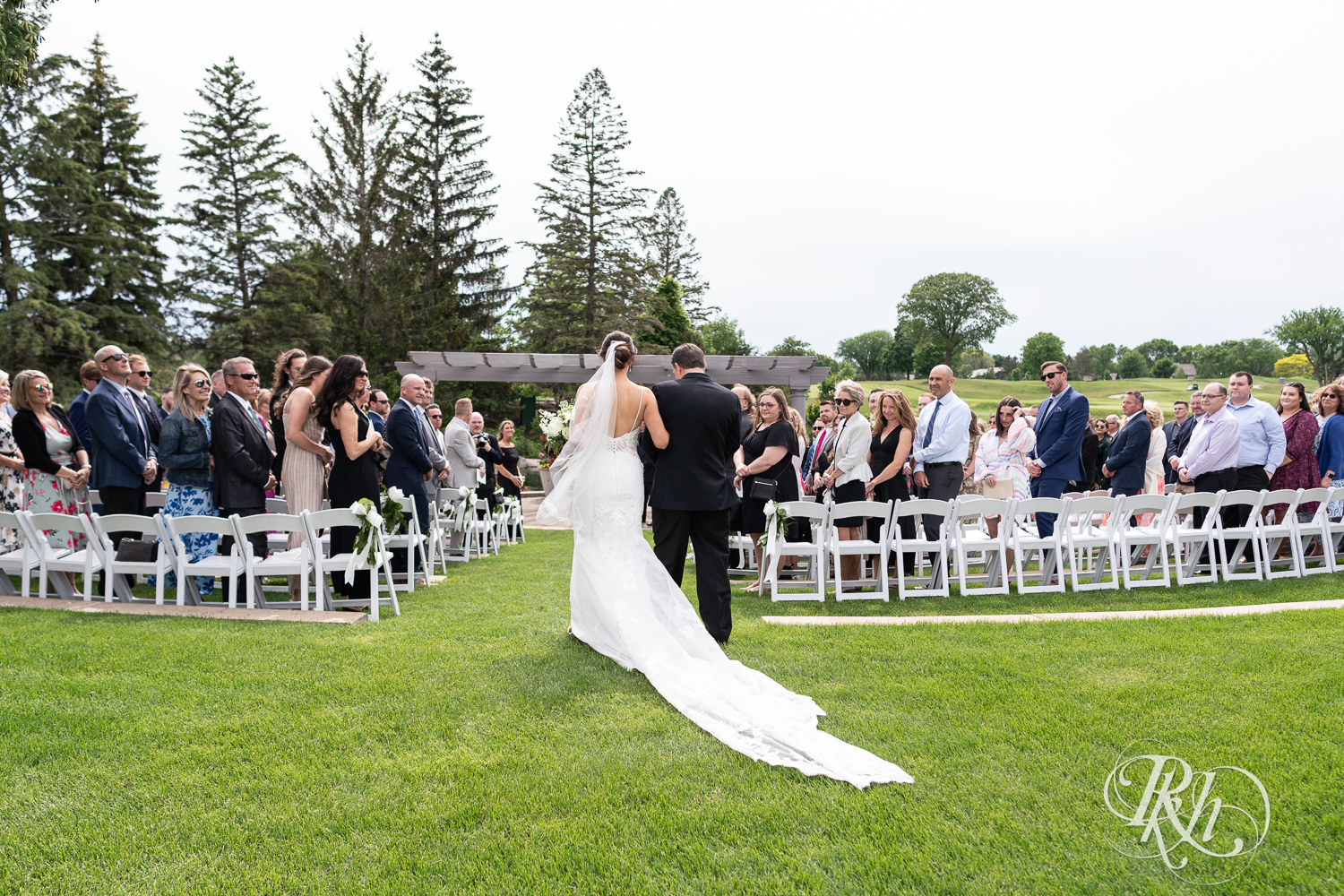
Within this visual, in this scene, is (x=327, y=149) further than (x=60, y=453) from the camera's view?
Yes

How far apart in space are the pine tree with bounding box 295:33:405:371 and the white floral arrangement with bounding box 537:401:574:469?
14463 millimetres

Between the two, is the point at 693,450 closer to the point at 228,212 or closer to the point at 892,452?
the point at 892,452

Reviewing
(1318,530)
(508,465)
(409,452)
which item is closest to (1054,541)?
(1318,530)

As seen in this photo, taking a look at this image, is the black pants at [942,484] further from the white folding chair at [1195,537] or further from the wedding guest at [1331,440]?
the wedding guest at [1331,440]

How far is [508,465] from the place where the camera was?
43.1 ft

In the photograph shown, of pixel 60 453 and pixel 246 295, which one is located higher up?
pixel 246 295

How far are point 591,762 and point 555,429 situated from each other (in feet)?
33.5

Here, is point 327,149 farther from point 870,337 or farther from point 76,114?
point 870,337

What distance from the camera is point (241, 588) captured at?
274 inches

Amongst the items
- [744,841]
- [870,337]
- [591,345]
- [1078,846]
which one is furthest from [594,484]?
[870,337]

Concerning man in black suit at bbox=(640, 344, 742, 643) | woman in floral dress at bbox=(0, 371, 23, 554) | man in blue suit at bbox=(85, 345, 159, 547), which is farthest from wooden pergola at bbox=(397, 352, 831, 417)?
man in black suit at bbox=(640, 344, 742, 643)

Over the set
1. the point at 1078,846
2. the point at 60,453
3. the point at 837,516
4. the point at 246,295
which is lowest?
the point at 1078,846

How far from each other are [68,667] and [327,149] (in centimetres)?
3041

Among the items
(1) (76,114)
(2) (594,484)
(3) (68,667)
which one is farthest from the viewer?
(1) (76,114)
